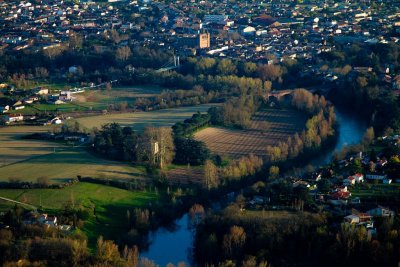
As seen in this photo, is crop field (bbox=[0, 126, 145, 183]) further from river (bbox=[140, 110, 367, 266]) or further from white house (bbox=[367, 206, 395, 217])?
white house (bbox=[367, 206, 395, 217])

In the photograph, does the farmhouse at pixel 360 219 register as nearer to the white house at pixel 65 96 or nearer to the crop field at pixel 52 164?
the crop field at pixel 52 164

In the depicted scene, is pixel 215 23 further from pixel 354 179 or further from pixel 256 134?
pixel 354 179

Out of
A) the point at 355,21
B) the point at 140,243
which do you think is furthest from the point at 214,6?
the point at 140,243

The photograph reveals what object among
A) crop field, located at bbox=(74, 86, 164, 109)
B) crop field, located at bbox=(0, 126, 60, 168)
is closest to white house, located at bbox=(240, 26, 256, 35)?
crop field, located at bbox=(74, 86, 164, 109)

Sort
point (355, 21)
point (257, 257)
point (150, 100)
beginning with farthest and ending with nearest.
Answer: point (355, 21)
point (150, 100)
point (257, 257)

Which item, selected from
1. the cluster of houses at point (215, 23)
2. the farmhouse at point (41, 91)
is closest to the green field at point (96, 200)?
the farmhouse at point (41, 91)

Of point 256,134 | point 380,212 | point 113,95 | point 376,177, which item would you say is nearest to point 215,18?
point 113,95

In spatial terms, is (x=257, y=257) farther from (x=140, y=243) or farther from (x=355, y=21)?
(x=355, y=21)
